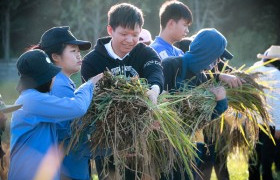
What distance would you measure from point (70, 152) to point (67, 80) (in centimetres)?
50

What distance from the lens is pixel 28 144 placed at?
11.4ft

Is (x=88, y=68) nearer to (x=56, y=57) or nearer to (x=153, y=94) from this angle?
(x=56, y=57)

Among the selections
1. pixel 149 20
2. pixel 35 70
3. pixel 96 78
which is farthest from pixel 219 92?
pixel 149 20

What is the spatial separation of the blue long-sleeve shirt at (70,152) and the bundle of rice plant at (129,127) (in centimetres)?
7

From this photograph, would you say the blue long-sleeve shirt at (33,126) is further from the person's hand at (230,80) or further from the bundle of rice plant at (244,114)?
the bundle of rice plant at (244,114)

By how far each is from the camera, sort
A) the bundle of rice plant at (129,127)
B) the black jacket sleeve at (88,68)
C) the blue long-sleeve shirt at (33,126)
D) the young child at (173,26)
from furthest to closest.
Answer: the young child at (173,26) → the black jacket sleeve at (88,68) → the bundle of rice plant at (129,127) → the blue long-sleeve shirt at (33,126)

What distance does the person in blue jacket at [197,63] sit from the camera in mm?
4504

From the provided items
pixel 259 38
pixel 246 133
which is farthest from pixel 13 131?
pixel 259 38

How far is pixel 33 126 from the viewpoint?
11.4ft

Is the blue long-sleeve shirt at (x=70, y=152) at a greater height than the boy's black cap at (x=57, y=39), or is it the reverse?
the boy's black cap at (x=57, y=39)

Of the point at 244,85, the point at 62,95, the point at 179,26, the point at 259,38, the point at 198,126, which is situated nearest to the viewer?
the point at 62,95

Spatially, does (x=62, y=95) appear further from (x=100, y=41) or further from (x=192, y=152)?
(x=192, y=152)

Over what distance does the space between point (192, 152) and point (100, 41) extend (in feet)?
3.56

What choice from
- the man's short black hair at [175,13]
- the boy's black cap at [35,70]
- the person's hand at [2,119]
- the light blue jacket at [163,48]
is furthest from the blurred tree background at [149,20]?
the boy's black cap at [35,70]
